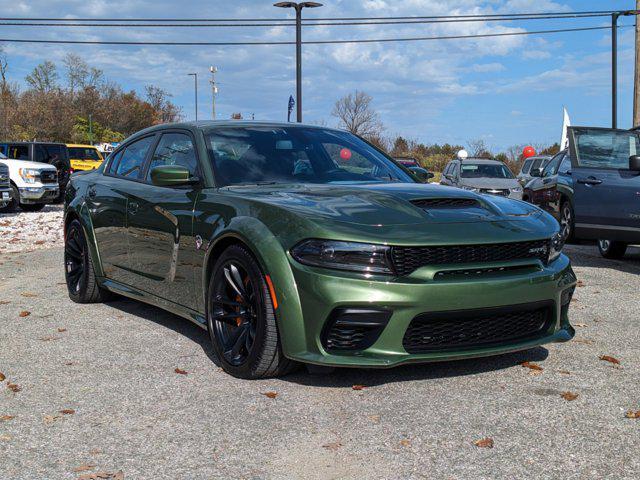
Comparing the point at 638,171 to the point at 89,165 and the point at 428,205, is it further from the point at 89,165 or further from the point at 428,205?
the point at 89,165

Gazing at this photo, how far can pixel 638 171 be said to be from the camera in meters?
8.88

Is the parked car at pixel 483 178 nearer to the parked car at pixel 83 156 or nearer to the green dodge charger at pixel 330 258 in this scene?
the parked car at pixel 83 156

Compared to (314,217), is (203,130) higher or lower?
higher

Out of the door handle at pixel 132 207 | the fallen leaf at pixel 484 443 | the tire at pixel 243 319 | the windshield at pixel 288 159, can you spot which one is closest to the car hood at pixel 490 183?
the windshield at pixel 288 159

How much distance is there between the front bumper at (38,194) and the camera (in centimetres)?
1973

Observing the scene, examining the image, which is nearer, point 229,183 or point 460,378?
point 460,378

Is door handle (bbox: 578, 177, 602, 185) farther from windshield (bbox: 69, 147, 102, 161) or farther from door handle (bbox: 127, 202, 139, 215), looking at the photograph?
windshield (bbox: 69, 147, 102, 161)

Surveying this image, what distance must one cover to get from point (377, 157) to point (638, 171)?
→ 14.7 ft

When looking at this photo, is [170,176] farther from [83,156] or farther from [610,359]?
[83,156]

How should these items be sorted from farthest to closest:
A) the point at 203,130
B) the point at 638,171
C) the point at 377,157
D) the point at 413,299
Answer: the point at 638,171, the point at 377,157, the point at 203,130, the point at 413,299

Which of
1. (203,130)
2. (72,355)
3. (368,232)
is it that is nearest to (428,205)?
(368,232)

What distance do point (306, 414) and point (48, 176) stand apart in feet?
59.6

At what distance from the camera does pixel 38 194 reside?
19.9 meters

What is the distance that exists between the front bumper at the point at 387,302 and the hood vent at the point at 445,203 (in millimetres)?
547
